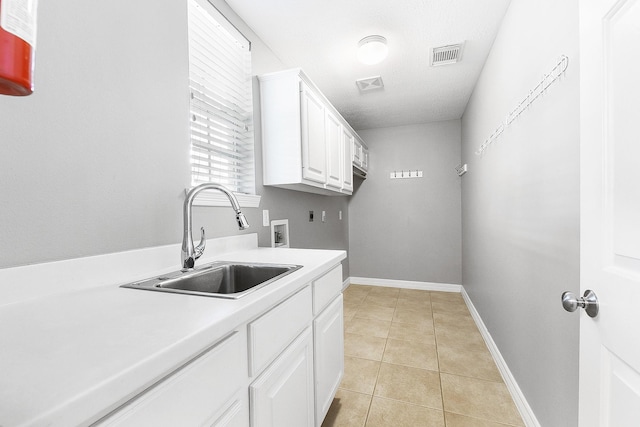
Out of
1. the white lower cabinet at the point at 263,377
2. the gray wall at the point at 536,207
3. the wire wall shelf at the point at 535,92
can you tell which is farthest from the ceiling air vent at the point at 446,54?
the white lower cabinet at the point at 263,377

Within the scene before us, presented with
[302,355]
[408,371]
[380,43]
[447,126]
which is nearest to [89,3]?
[302,355]

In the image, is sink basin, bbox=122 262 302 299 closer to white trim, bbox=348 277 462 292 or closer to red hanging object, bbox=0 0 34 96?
red hanging object, bbox=0 0 34 96

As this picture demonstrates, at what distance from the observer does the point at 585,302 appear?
73cm

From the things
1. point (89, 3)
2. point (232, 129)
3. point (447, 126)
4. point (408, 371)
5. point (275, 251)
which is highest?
point (447, 126)

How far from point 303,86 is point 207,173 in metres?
0.89

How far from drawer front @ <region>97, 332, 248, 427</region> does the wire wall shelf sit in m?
1.49

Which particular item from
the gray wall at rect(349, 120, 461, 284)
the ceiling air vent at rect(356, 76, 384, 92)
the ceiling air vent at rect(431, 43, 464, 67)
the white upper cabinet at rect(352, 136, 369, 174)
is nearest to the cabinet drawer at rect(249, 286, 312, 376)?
the ceiling air vent at rect(431, 43, 464, 67)

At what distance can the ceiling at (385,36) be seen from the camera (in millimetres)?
1746

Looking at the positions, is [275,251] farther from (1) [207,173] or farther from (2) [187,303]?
(2) [187,303]

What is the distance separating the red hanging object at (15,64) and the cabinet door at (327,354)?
44.7 inches

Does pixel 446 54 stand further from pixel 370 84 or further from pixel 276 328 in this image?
pixel 276 328

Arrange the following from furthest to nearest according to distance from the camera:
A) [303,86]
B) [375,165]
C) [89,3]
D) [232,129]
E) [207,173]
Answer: [375,165]
[303,86]
[232,129]
[207,173]
[89,3]

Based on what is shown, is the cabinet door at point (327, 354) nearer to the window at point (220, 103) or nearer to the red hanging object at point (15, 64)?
the window at point (220, 103)

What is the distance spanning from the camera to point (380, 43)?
2.04 meters
